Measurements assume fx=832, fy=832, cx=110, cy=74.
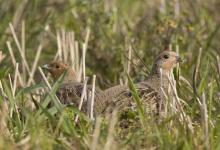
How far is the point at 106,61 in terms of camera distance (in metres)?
8.78

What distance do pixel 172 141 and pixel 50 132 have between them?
2.54 ft

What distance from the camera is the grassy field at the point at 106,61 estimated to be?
5.00m

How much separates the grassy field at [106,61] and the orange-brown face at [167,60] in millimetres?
207

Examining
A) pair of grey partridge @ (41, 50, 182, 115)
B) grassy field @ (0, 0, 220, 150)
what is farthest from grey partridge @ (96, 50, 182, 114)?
grassy field @ (0, 0, 220, 150)

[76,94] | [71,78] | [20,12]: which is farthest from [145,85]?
[20,12]

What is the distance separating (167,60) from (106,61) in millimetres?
1341

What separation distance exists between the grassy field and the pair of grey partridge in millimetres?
171

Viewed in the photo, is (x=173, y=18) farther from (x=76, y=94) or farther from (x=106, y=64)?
(x=76, y=94)

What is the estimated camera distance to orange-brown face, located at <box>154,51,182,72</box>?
24.8 ft

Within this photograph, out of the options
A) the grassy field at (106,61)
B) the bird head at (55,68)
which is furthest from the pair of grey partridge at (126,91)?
the grassy field at (106,61)

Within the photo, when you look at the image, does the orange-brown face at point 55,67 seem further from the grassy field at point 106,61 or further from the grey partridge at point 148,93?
the grey partridge at point 148,93

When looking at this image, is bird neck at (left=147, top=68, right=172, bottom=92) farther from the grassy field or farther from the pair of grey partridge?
the grassy field

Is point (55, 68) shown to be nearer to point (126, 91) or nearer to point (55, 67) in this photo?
point (55, 67)

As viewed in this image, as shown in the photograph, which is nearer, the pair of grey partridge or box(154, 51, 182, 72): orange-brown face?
the pair of grey partridge
